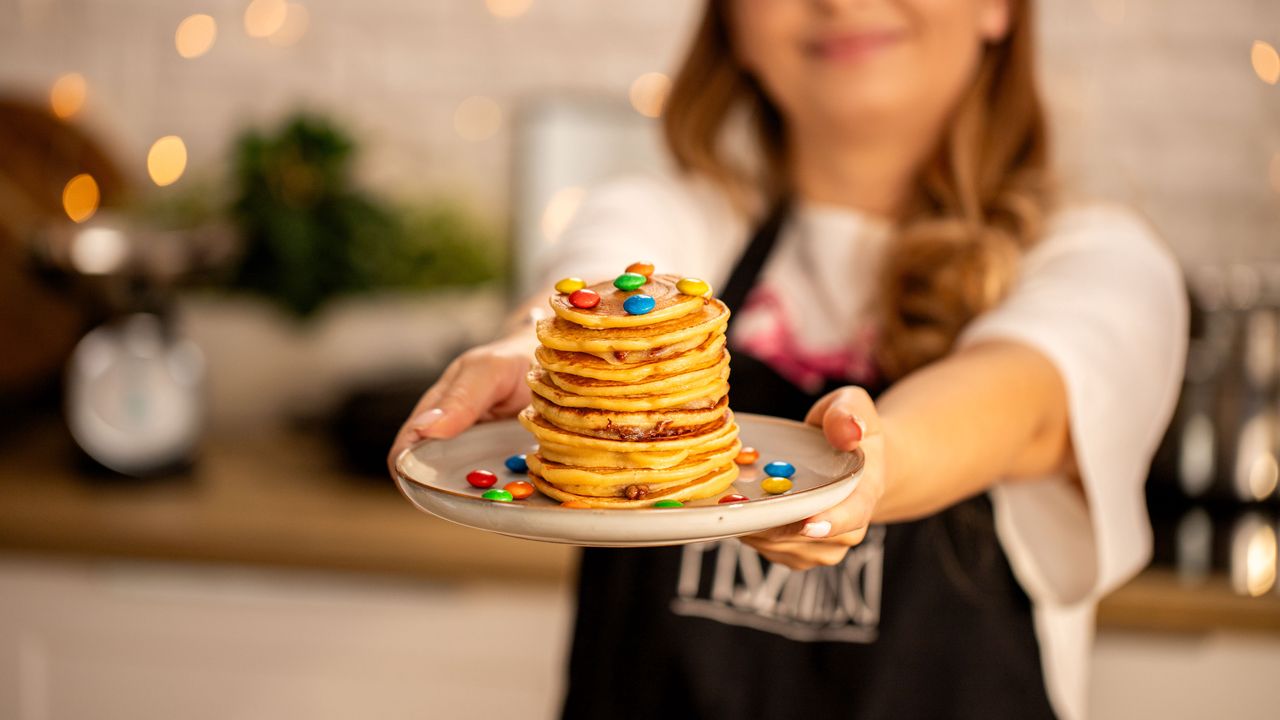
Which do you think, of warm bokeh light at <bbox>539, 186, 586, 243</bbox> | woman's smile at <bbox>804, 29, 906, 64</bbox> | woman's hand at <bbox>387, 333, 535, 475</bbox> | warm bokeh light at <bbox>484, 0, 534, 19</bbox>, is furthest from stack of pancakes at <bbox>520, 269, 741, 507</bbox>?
warm bokeh light at <bbox>484, 0, 534, 19</bbox>

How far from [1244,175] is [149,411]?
2106mm

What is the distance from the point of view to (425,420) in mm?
838

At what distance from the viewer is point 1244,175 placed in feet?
7.31

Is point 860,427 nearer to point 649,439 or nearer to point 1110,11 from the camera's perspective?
point 649,439

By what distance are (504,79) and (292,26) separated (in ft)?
1.52

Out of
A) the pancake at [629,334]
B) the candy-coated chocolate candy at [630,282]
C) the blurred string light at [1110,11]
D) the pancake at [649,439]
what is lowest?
the pancake at [649,439]

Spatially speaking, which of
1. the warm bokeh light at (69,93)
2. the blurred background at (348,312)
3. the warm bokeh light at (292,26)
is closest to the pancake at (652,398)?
the blurred background at (348,312)

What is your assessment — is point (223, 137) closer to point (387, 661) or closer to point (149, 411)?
point (149, 411)

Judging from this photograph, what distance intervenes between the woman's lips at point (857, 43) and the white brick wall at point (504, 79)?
3.86 ft

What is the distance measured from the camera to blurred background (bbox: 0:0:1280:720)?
176cm

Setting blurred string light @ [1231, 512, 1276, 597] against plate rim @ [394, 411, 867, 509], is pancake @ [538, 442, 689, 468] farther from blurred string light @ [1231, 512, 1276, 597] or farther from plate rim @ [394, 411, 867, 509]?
blurred string light @ [1231, 512, 1276, 597]

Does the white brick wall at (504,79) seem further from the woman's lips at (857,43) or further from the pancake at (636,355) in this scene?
the pancake at (636,355)

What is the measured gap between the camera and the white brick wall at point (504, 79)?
221 cm

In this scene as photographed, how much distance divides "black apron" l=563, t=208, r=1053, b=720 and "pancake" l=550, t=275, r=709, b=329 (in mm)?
372
